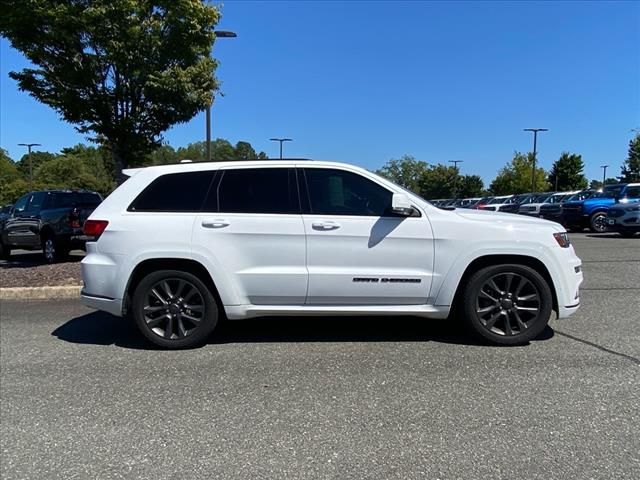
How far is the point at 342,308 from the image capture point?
196 inches

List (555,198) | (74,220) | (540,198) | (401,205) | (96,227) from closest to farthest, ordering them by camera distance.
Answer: (401,205) < (96,227) < (74,220) < (555,198) < (540,198)

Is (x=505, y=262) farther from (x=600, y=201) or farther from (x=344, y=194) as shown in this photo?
(x=600, y=201)

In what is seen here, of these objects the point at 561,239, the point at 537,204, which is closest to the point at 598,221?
the point at 537,204

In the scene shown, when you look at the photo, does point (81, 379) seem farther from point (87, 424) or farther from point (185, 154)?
point (185, 154)

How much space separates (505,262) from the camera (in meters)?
4.96

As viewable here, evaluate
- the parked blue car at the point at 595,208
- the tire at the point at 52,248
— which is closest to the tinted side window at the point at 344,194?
the tire at the point at 52,248

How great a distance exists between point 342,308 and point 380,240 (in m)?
0.75

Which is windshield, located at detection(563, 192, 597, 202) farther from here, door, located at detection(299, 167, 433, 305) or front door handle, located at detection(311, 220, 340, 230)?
front door handle, located at detection(311, 220, 340, 230)

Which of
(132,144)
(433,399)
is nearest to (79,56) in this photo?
(132,144)

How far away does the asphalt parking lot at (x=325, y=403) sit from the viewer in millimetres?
2996

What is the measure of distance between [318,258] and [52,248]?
9.03 meters

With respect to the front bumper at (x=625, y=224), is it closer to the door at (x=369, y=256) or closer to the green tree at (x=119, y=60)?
the green tree at (x=119, y=60)

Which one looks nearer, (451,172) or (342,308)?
(342,308)

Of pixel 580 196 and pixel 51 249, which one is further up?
pixel 580 196
